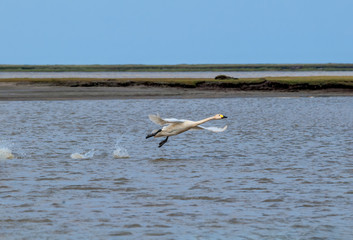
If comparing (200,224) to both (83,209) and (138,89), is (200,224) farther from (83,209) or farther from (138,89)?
(138,89)

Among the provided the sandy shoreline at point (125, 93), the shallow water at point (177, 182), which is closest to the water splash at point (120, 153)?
the shallow water at point (177, 182)

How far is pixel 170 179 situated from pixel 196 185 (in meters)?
0.90

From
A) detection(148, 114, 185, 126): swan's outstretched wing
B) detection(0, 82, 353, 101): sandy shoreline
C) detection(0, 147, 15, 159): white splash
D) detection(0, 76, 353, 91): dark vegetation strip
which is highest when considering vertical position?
detection(148, 114, 185, 126): swan's outstretched wing

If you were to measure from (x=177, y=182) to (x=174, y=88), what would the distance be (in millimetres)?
36208

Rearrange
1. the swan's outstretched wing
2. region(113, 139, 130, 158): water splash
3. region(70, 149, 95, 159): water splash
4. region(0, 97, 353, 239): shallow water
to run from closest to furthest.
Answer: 1. region(0, 97, 353, 239): shallow water
2. the swan's outstretched wing
3. region(70, 149, 95, 159): water splash
4. region(113, 139, 130, 158): water splash

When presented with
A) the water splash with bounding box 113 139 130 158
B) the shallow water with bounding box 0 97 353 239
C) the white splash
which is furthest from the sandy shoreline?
the water splash with bounding box 113 139 130 158

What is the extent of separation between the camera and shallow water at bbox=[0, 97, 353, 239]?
916 centimetres

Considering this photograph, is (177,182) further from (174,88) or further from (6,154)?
(174,88)

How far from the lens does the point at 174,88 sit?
49.0 metres

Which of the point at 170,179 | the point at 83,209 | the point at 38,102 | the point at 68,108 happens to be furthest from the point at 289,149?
the point at 38,102

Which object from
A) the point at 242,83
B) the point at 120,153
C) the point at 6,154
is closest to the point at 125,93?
the point at 242,83

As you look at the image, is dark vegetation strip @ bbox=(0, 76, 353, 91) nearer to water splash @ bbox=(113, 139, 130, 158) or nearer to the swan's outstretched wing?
water splash @ bbox=(113, 139, 130, 158)

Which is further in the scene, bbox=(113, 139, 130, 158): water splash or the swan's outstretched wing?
bbox=(113, 139, 130, 158): water splash

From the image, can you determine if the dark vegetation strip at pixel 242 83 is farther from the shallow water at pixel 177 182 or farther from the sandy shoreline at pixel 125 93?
the shallow water at pixel 177 182
